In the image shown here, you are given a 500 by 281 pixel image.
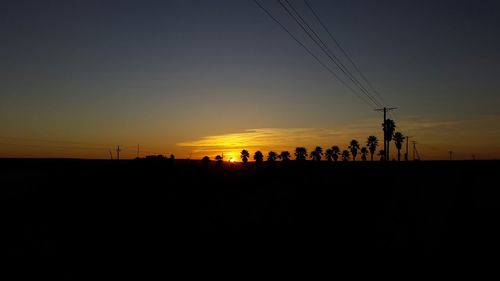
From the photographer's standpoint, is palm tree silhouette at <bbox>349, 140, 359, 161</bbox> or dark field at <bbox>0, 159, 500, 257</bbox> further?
palm tree silhouette at <bbox>349, 140, 359, 161</bbox>

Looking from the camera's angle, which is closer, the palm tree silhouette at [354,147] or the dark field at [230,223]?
the dark field at [230,223]

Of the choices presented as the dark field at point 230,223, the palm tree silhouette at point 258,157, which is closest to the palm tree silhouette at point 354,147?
the palm tree silhouette at point 258,157

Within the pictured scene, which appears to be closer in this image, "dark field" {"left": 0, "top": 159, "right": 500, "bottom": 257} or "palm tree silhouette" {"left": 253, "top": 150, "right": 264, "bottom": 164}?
"dark field" {"left": 0, "top": 159, "right": 500, "bottom": 257}

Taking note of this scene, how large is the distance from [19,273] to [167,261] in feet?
17.4

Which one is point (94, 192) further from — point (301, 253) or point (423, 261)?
point (423, 261)

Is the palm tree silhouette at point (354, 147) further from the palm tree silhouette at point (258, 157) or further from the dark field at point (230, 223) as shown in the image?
the dark field at point (230, 223)

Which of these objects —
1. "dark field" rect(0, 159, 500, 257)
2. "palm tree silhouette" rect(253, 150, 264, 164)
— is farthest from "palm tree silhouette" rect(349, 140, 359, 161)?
"dark field" rect(0, 159, 500, 257)

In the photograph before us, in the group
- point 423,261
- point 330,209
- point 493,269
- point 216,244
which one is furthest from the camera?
point 330,209

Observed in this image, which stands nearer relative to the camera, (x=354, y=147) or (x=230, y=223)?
(x=230, y=223)

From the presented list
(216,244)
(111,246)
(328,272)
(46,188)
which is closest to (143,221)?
(111,246)

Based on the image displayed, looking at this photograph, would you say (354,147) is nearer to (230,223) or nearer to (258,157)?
(258,157)

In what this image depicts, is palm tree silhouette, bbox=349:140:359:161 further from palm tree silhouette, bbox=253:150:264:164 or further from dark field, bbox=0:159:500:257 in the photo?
dark field, bbox=0:159:500:257

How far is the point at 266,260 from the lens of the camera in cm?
1309

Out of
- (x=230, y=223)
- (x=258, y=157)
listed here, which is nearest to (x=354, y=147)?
(x=258, y=157)
